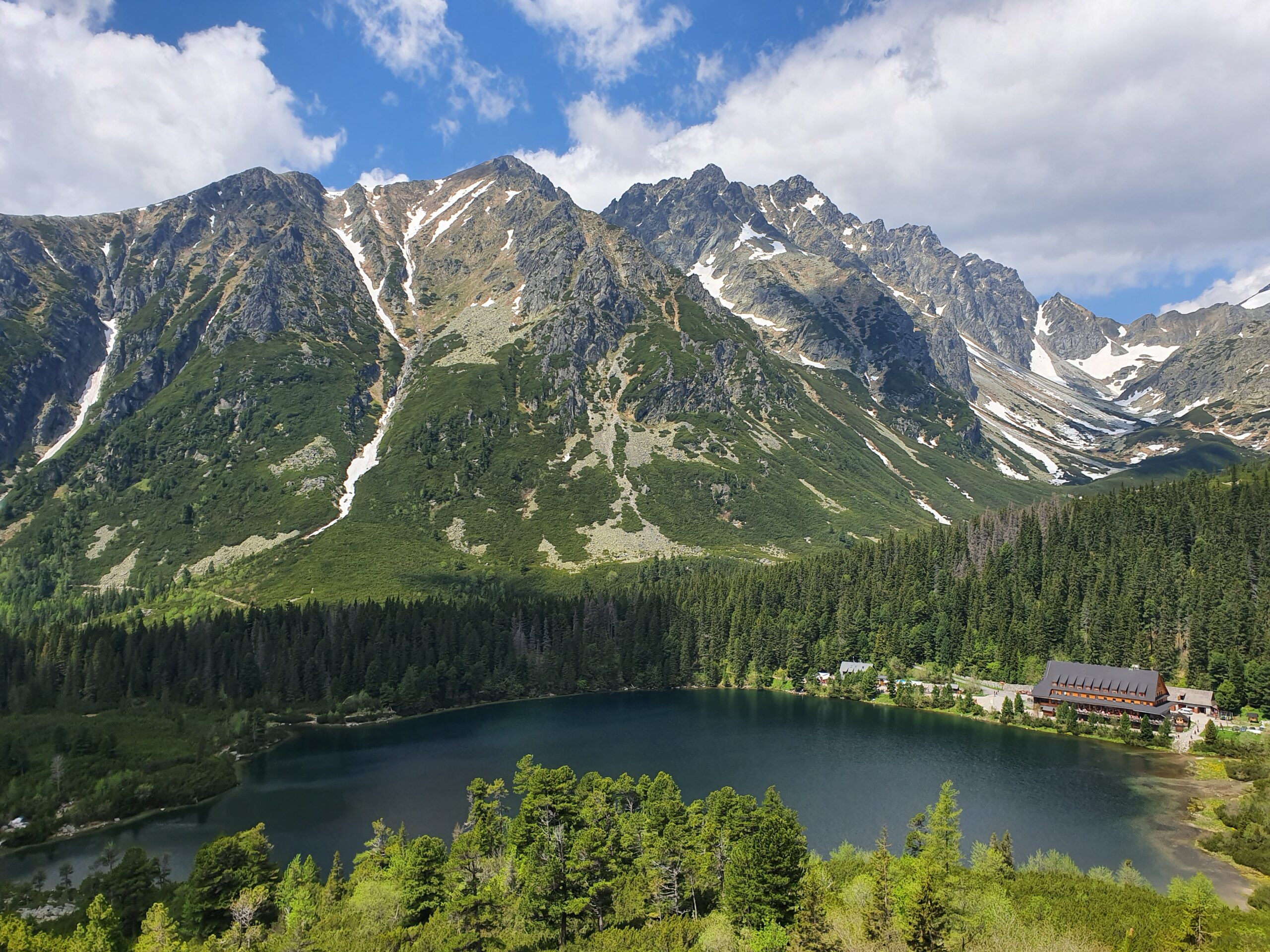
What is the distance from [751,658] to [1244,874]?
100652 millimetres

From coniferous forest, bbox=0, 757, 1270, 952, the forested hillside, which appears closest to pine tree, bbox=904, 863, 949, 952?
coniferous forest, bbox=0, 757, 1270, 952

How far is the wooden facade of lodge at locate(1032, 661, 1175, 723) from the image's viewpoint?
4301 inches

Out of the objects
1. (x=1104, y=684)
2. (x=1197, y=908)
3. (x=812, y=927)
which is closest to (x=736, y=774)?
(x=1197, y=908)

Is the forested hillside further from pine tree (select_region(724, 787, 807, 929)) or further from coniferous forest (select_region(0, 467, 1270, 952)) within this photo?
pine tree (select_region(724, 787, 807, 929))

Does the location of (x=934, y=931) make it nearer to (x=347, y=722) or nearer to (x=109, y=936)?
(x=109, y=936)

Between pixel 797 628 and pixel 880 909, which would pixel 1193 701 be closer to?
pixel 797 628

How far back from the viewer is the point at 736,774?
90.9 metres

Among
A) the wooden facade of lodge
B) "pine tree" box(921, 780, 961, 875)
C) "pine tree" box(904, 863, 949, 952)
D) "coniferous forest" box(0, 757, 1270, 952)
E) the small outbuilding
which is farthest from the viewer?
the small outbuilding

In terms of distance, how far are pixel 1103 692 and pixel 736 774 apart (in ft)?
200

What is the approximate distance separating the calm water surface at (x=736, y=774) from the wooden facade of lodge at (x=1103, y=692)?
886 cm

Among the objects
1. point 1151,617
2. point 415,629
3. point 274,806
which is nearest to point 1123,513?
point 1151,617

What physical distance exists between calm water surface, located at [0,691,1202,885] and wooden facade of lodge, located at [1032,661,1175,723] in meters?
8.86

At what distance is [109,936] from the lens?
4500 cm

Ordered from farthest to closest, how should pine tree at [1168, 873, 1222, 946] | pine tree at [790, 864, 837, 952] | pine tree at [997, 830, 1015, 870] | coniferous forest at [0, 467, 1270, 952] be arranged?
pine tree at [997, 830, 1015, 870] → coniferous forest at [0, 467, 1270, 952] → pine tree at [1168, 873, 1222, 946] → pine tree at [790, 864, 837, 952]
